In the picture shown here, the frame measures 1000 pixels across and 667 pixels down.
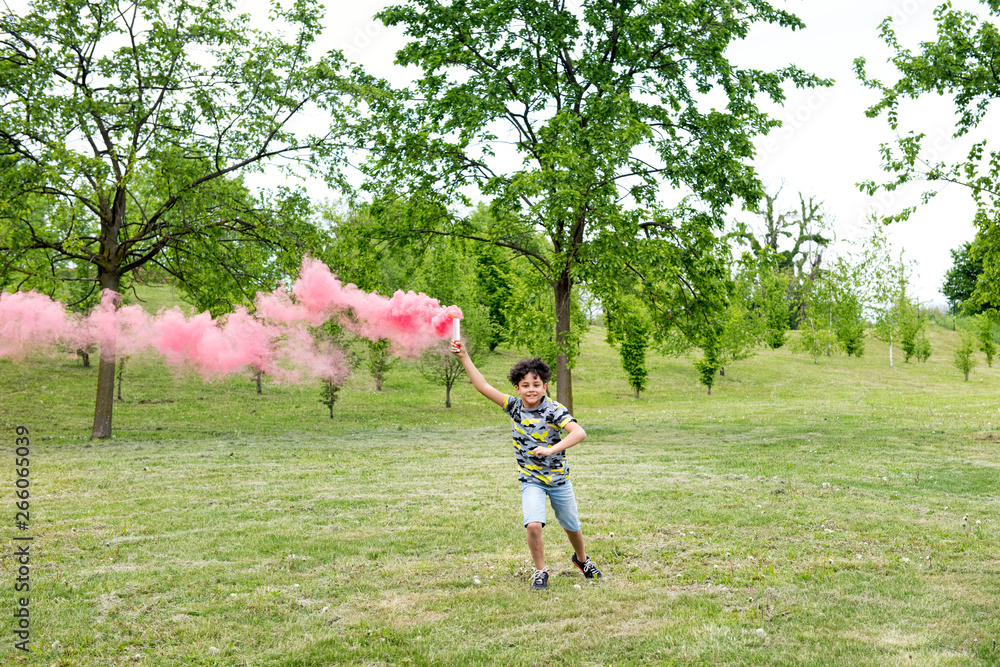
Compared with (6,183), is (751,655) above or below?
below

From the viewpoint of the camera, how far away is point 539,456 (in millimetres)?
6594

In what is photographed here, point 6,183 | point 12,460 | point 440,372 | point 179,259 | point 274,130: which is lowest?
point 12,460

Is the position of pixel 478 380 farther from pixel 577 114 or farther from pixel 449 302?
pixel 449 302

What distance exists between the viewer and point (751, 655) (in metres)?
4.88

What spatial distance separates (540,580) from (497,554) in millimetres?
1216

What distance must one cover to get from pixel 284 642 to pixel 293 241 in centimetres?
1694

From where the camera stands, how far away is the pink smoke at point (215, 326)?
58.6 ft

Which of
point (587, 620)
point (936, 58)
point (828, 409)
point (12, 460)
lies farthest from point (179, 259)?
point (828, 409)

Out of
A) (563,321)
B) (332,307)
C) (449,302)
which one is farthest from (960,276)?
(332,307)

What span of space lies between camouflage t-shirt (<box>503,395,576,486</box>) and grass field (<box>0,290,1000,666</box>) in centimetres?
94

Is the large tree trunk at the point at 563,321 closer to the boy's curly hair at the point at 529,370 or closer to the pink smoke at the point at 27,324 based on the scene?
the pink smoke at the point at 27,324

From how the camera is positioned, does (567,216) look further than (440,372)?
No

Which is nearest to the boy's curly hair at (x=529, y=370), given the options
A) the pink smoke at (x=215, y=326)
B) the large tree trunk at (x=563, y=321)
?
the pink smoke at (x=215, y=326)

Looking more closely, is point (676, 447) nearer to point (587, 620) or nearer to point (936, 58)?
point (936, 58)
